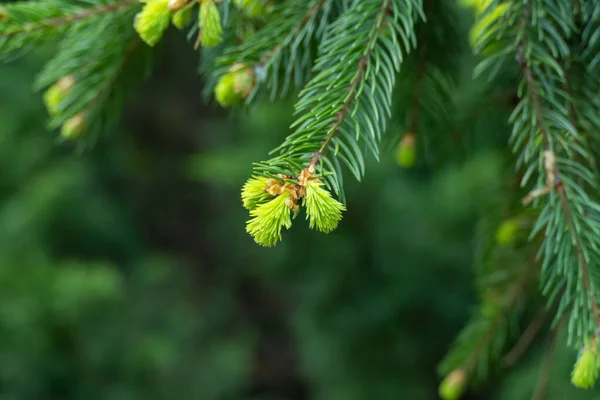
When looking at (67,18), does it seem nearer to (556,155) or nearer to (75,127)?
(75,127)

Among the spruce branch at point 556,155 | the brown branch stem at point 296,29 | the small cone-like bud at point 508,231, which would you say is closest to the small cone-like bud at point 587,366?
the spruce branch at point 556,155

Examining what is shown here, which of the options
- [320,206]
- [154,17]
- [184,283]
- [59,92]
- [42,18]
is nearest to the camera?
[320,206]

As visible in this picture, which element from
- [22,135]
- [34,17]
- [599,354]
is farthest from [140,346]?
[599,354]

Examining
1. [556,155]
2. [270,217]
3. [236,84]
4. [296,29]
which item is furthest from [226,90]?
[556,155]

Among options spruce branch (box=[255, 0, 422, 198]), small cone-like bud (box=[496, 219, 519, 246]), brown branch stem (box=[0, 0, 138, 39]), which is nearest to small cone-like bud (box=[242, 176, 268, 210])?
spruce branch (box=[255, 0, 422, 198])

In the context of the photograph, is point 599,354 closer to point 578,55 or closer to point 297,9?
point 578,55
